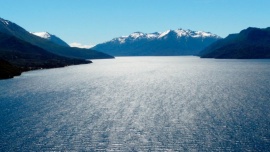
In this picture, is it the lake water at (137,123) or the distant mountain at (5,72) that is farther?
the distant mountain at (5,72)

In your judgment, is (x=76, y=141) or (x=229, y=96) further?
(x=229, y=96)

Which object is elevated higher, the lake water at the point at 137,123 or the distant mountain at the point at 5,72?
the distant mountain at the point at 5,72

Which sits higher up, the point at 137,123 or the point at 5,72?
the point at 5,72

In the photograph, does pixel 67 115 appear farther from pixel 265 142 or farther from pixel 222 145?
pixel 265 142

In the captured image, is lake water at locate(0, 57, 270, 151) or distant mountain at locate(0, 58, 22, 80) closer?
lake water at locate(0, 57, 270, 151)

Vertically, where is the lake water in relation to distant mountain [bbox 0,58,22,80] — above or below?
below

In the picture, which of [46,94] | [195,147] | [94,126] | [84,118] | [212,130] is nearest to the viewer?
[195,147]

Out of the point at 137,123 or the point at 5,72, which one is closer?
the point at 137,123

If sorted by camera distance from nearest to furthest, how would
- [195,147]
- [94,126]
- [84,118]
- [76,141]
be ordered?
[195,147]
[76,141]
[94,126]
[84,118]

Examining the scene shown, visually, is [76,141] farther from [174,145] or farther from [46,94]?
[46,94]

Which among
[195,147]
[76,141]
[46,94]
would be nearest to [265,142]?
[195,147]

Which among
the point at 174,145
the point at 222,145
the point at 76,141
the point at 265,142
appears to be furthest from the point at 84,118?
the point at 265,142
